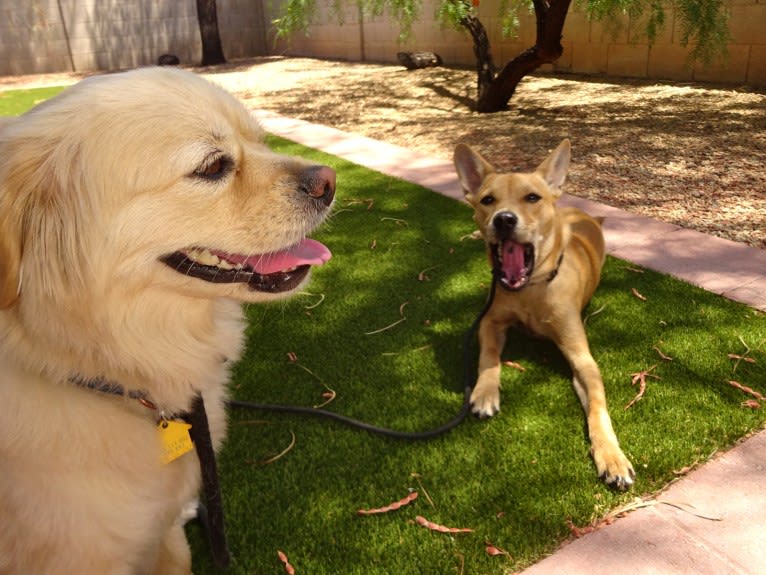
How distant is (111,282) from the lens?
153 centimetres

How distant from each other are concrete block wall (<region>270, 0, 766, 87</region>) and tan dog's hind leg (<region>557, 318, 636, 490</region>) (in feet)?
18.7

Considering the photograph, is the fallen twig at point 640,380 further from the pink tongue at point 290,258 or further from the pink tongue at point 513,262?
the pink tongue at point 290,258

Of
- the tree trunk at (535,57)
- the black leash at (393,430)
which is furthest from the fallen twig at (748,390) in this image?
the tree trunk at (535,57)

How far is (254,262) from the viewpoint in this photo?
175 cm

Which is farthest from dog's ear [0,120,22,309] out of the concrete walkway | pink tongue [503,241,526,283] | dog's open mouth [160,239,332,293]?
pink tongue [503,241,526,283]

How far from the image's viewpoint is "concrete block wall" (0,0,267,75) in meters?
18.2

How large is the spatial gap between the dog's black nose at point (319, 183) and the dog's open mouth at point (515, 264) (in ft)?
4.89

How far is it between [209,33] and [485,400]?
1846 centimetres

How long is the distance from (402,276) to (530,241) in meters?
1.13

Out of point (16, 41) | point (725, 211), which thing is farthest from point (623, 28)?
point (16, 41)

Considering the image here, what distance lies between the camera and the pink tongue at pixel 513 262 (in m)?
3.11

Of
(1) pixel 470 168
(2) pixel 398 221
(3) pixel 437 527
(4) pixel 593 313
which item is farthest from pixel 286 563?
(2) pixel 398 221

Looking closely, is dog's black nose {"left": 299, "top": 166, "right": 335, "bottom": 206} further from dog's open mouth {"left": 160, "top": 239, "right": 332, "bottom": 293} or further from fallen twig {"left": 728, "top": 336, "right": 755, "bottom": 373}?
fallen twig {"left": 728, "top": 336, "right": 755, "bottom": 373}

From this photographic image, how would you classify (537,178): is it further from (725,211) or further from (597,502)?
(725,211)
